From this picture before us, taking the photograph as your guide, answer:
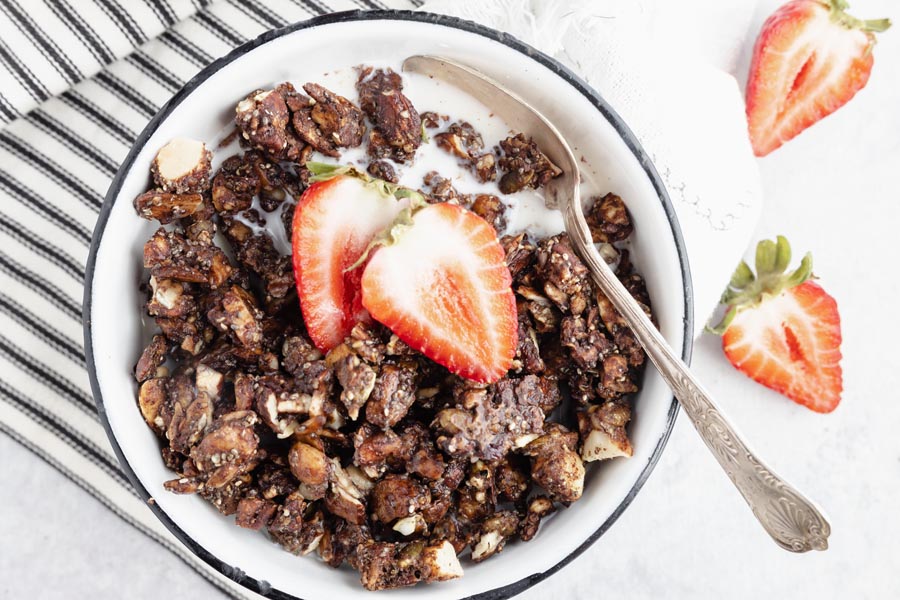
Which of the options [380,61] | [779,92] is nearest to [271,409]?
[380,61]

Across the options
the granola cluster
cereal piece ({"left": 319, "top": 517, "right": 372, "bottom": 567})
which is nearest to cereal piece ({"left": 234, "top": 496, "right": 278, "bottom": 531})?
the granola cluster

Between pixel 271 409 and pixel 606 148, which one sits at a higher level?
pixel 606 148

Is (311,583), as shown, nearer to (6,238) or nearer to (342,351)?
(342,351)

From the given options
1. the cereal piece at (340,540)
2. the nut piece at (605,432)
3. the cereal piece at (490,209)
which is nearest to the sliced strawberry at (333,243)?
the cereal piece at (490,209)

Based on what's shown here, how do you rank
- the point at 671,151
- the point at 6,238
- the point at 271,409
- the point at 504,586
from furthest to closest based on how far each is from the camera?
the point at 6,238 → the point at 671,151 → the point at 504,586 → the point at 271,409

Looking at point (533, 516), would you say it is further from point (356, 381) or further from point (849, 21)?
point (849, 21)
